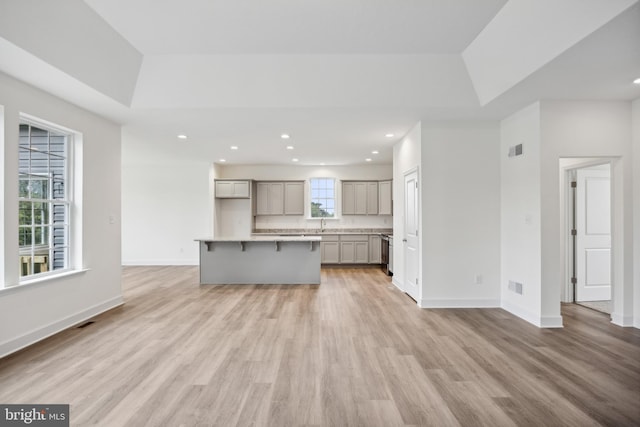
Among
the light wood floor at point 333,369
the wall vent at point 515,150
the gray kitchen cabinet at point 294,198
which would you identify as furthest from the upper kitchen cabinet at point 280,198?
the wall vent at point 515,150

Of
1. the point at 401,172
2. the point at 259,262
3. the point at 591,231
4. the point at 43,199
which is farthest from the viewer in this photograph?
the point at 259,262

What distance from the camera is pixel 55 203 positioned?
12.5ft

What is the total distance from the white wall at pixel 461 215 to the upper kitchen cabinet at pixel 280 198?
4.59 m

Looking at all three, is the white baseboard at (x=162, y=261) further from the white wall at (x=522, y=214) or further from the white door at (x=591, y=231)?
the white door at (x=591, y=231)

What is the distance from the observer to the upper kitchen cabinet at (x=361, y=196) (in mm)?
8609

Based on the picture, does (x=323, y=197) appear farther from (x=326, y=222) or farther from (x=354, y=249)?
(x=354, y=249)

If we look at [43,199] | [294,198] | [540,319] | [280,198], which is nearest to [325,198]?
[294,198]

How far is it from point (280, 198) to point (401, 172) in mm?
3873

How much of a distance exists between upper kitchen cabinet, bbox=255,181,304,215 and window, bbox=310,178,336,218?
15.6 inches

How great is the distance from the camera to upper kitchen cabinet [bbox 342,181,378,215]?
861 cm

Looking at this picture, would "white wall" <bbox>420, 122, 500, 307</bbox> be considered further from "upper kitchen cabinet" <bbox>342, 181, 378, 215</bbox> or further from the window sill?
the window sill

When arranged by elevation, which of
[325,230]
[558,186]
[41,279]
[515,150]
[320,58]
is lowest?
[41,279]

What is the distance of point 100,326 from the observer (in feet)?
12.5

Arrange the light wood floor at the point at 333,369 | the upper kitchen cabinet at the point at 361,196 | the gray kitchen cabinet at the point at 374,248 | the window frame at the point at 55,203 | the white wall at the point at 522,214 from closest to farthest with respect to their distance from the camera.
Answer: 1. the light wood floor at the point at 333,369
2. the window frame at the point at 55,203
3. the white wall at the point at 522,214
4. the gray kitchen cabinet at the point at 374,248
5. the upper kitchen cabinet at the point at 361,196
